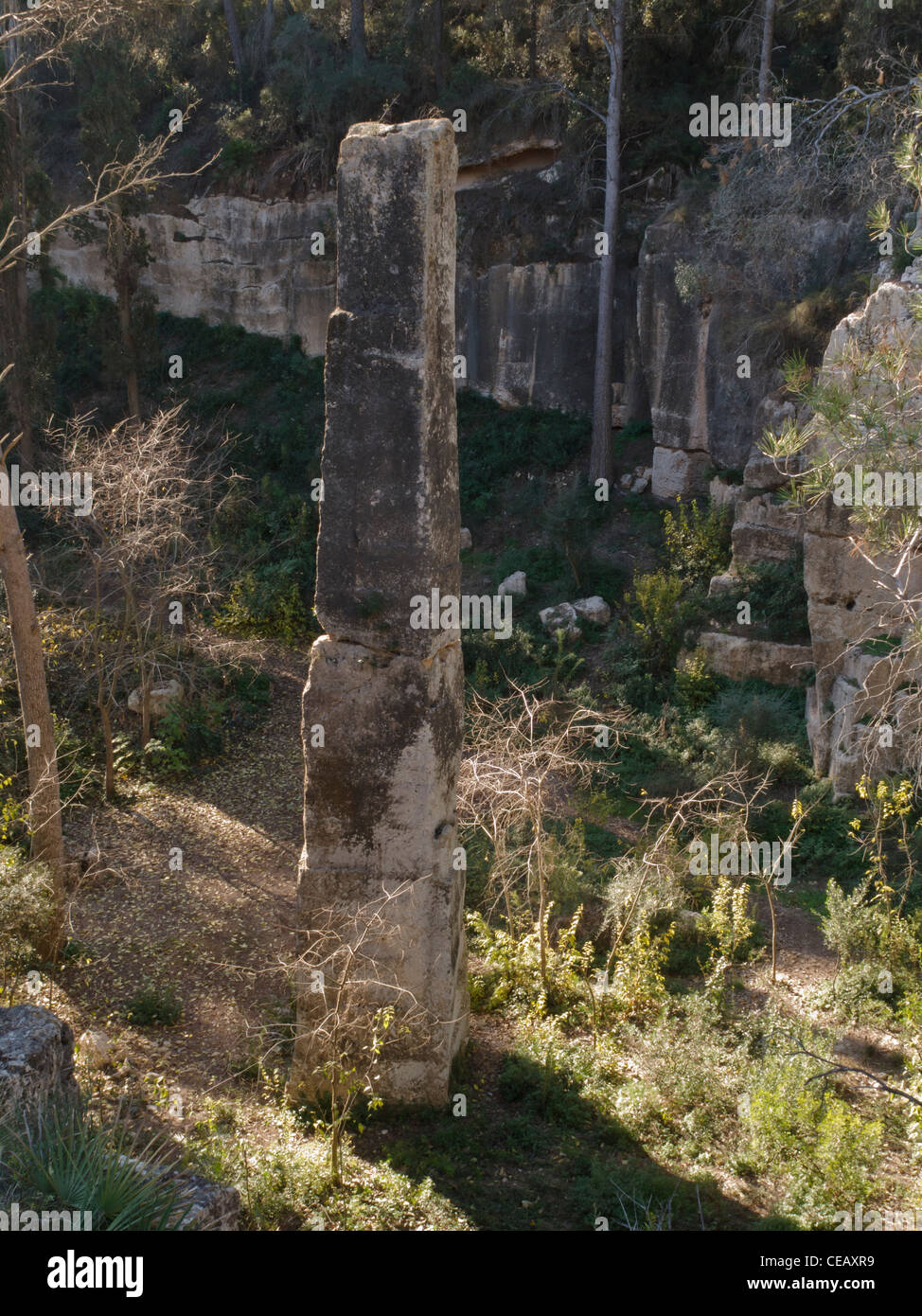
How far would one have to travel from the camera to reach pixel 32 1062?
6.39 metres

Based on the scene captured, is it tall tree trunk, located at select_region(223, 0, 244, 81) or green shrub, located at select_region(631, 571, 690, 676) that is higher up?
tall tree trunk, located at select_region(223, 0, 244, 81)

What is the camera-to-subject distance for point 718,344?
16859 mm

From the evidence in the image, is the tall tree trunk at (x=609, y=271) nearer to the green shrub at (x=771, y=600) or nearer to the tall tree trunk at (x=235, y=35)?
the green shrub at (x=771, y=600)

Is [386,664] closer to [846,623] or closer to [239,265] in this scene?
[846,623]

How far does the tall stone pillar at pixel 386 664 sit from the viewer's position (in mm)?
6348

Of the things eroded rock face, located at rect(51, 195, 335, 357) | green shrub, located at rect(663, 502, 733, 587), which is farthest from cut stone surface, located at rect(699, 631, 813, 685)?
eroded rock face, located at rect(51, 195, 335, 357)

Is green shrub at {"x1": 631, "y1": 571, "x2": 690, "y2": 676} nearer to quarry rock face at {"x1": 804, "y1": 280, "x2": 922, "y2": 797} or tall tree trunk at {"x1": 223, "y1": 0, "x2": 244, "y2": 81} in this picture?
quarry rock face at {"x1": 804, "y1": 280, "x2": 922, "y2": 797}

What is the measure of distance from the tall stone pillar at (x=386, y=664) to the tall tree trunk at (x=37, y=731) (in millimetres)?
3105

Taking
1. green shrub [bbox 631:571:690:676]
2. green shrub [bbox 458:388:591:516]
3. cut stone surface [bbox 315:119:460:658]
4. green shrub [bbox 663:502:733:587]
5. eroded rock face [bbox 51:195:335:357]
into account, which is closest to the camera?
cut stone surface [bbox 315:119:460:658]

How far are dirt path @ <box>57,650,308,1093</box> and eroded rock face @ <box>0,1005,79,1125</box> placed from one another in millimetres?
1436

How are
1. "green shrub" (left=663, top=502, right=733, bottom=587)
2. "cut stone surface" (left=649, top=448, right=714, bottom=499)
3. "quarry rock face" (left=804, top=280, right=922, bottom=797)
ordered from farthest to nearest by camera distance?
1. "cut stone surface" (left=649, top=448, right=714, bottom=499)
2. "green shrub" (left=663, top=502, right=733, bottom=587)
3. "quarry rock face" (left=804, top=280, right=922, bottom=797)

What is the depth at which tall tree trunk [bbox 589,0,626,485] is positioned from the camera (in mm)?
17781

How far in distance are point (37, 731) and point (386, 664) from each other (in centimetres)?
404

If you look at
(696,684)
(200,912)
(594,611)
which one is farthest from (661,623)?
(200,912)
